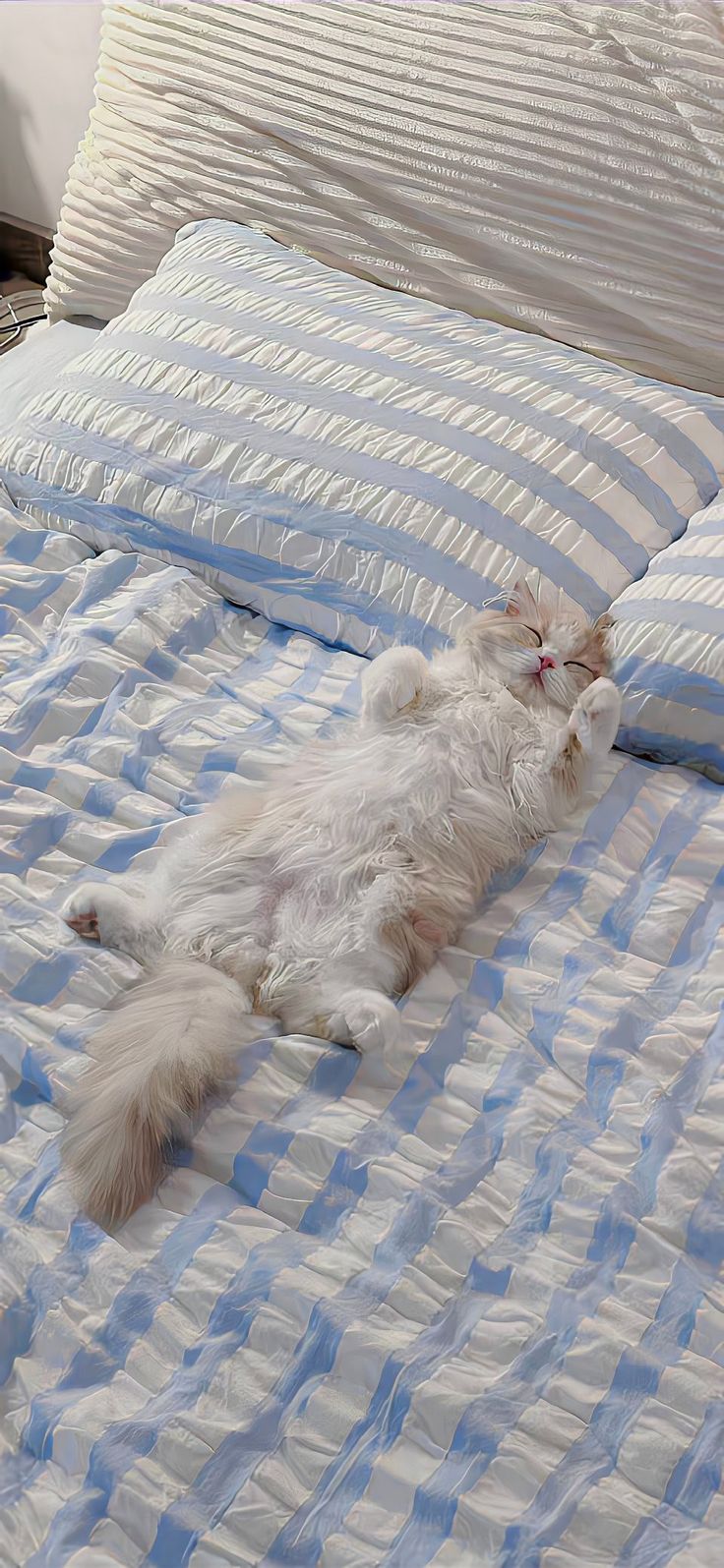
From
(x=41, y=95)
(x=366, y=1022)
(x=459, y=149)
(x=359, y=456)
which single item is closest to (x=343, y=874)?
(x=366, y=1022)

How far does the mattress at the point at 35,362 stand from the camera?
76.5 inches

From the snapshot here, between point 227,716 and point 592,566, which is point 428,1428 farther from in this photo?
point 592,566

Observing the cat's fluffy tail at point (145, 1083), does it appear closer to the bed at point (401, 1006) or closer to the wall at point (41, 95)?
the bed at point (401, 1006)

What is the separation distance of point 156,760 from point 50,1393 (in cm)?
70

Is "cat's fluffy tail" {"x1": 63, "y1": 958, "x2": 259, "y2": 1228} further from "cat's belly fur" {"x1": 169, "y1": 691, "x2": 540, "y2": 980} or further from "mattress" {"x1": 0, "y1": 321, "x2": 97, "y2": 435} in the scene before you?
"mattress" {"x1": 0, "y1": 321, "x2": 97, "y2": 435}

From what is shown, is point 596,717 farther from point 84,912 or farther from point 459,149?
point 459,149

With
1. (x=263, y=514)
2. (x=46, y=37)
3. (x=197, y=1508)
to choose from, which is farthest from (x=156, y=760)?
(x=46, y=37)

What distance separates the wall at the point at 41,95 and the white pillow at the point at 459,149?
0.46 meters

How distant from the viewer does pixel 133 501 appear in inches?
67.2

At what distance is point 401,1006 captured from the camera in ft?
3.87

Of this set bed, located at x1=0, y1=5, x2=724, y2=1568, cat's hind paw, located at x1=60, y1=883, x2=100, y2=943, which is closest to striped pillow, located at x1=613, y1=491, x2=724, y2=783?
bed, located at x1=0, y1=5, x2=724, y2=1568

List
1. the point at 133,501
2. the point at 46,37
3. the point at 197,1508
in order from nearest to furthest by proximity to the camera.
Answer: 1. the point at 197,1508
2. the point at 133,501
3. the point at 46,37

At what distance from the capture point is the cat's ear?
1.45m

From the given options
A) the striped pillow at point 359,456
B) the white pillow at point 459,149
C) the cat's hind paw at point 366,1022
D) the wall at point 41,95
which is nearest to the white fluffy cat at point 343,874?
the cat's hind paw at point 366,1022
